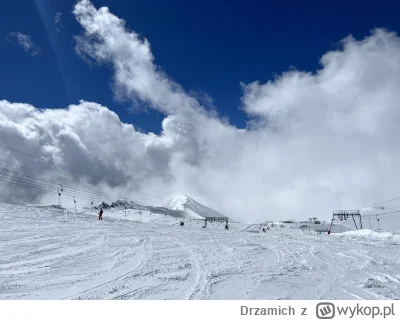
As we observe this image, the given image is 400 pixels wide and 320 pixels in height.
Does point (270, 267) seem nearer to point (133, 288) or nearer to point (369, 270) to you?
point (369, 270)

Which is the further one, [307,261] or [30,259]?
[307,261]

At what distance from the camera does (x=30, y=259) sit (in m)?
9.86

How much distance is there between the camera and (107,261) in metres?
10.1

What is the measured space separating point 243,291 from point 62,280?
4.88m
